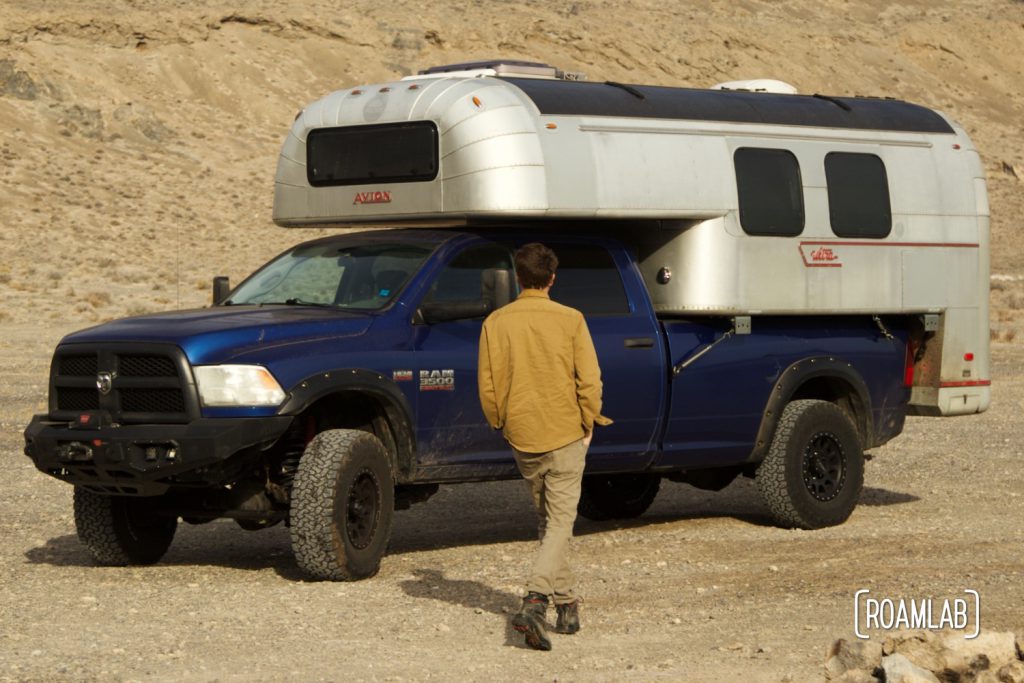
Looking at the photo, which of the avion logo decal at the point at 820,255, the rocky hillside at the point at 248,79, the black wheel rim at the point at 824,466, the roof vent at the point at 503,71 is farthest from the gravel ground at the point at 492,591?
the rocky hillside at the point at 248,79

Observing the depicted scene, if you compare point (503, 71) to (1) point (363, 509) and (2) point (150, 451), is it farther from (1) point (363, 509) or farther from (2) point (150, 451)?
(2) point (150, 451)

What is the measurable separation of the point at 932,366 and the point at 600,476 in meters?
2.63

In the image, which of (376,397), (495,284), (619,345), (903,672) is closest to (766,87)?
(619,345)

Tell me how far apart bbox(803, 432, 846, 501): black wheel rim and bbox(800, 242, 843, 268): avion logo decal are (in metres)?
1.20

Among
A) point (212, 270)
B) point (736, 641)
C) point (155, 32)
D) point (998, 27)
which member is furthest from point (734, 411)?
point (998, 27)

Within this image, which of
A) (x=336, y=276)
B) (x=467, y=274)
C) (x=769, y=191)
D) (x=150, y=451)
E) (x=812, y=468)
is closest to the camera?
(x=150, y=451)

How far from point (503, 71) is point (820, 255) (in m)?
2.58

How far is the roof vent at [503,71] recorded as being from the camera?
11781 millimetres

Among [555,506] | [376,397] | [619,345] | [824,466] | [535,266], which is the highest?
[535,266]

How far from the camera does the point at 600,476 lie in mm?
13234

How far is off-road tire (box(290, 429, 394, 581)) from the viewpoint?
32.7 feet

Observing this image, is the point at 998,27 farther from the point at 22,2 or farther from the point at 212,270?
the point at 212,270

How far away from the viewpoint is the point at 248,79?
2454 inches

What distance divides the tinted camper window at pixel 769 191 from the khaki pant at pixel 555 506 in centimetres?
405
